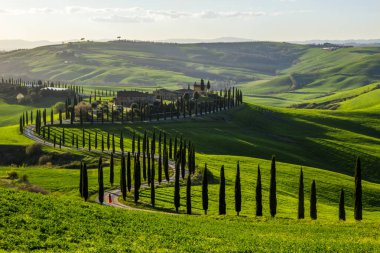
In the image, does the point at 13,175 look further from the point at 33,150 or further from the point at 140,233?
the point at 140,233

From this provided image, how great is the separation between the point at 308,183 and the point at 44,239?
3617 inches

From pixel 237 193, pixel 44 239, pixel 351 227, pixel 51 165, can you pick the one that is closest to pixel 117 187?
pixel 237 193

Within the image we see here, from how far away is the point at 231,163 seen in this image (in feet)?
467

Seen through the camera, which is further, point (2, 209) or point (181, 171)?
point (181, 171)

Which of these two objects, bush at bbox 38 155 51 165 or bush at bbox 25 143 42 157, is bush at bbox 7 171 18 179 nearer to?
bush at bbox 38 155 51 165

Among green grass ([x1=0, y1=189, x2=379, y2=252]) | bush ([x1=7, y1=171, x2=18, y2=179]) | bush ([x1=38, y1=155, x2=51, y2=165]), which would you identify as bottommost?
bush ([x1=38, y1=155, x2=51, y2=165])

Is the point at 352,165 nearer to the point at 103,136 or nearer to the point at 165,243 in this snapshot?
the point at 103,136

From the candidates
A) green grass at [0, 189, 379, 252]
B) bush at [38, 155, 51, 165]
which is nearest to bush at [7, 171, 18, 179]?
bush at [38, 155, 51, 165]

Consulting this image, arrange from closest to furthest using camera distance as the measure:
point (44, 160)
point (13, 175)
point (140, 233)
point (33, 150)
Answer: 1. point (140, 233)
2. point (13, 175)
3. point (44, 160)
4. point (33, 150)

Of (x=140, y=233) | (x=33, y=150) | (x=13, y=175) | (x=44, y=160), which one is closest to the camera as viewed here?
(x=140, y=233)

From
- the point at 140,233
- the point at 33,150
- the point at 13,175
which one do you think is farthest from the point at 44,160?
the point at 140,233

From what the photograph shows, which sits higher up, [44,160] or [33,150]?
[33,150]

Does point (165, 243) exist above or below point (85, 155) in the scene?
above

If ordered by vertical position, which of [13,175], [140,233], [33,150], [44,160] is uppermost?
[140,233]
